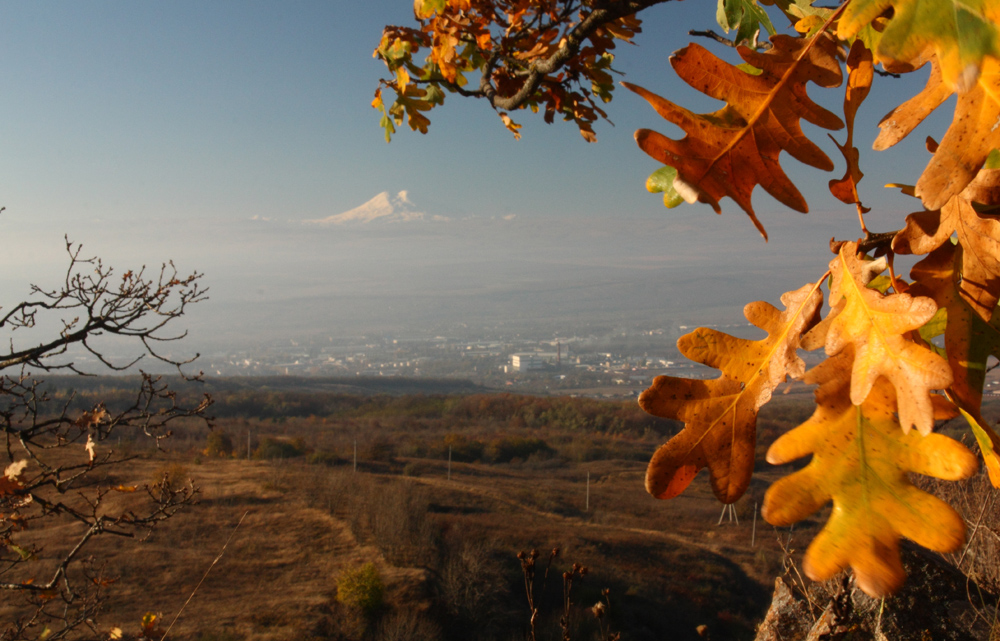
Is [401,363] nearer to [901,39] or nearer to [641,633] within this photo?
[641,633]

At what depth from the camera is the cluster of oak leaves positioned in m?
0.42

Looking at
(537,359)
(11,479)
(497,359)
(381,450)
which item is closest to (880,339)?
(11,479)

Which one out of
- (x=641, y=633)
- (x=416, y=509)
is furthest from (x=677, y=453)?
(x=416, y=509)

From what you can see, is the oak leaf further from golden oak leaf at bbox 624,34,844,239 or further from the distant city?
the distant city

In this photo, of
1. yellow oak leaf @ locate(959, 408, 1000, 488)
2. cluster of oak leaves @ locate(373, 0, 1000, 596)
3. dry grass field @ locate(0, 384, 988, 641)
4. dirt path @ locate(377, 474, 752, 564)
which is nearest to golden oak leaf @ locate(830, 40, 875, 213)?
cluster of oak leaves @ locate(373, 0, 1000, 596)

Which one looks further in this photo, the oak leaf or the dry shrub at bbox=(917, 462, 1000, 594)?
the dry shrub at bbox=(917, 462, 1000, 594)

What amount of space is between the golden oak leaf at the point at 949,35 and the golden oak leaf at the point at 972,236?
0.42 feet

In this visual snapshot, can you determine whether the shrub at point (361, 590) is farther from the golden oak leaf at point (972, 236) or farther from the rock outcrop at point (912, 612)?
the golden oak leaf at point (972, 236)

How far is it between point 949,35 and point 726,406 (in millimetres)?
374

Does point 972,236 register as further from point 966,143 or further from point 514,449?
point 514,449

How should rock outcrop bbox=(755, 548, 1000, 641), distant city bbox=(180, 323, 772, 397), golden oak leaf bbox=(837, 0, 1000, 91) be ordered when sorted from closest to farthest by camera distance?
golden oak leaf bbox=(837, 0, 1000, 91) < rock outcrop bbox=(755, 548, 1000, 641) < distant city bbox=(180, 323, 772, 397)

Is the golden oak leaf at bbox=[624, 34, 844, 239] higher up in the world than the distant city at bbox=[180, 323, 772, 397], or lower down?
higher up

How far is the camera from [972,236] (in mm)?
472

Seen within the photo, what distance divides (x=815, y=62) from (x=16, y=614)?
12.2m
